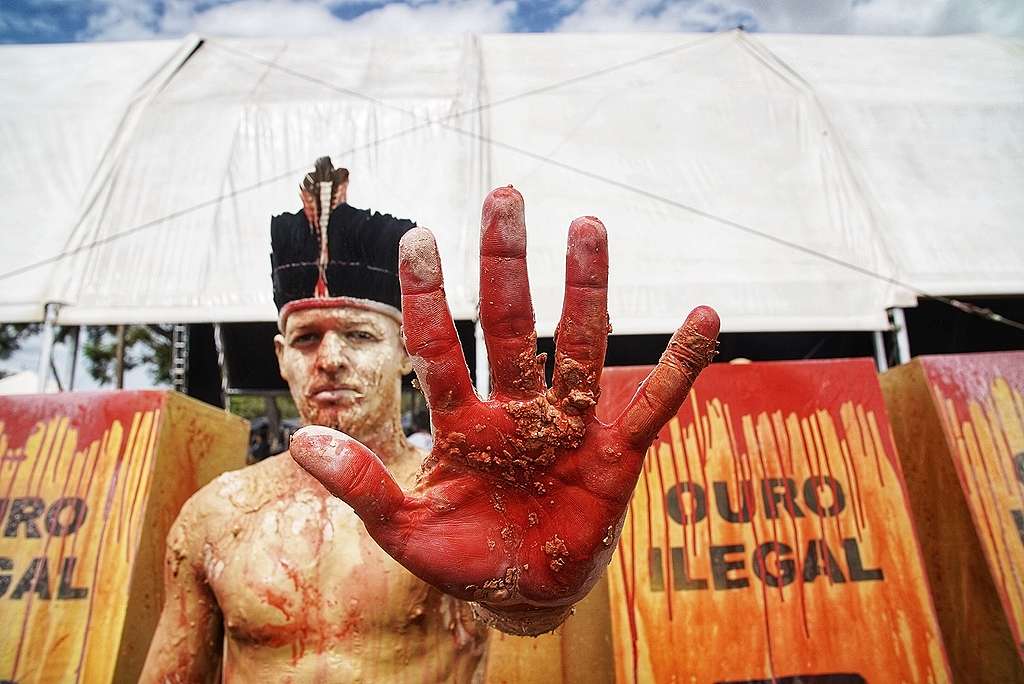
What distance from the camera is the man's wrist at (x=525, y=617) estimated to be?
1245 millimetres

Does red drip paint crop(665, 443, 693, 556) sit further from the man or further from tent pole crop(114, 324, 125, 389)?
tent pole crop(114, 324, 125, 389)

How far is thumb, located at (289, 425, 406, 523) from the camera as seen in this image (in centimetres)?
101

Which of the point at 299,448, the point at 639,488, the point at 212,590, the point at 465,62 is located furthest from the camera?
the point at 465,62

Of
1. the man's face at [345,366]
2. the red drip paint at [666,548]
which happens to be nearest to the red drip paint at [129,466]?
the man's face at [345,366]

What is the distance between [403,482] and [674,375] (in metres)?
0.93

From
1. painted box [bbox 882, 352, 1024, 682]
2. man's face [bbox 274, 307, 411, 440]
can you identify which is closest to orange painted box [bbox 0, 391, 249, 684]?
man's face [bbox 274, 307, 411, 440]

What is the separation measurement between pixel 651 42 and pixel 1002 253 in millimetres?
4692

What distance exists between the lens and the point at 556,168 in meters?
6.20

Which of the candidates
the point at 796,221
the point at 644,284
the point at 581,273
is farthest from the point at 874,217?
the point at 581,273

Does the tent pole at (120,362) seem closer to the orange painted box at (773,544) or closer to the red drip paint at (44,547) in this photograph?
the red drip paint at (44,547)

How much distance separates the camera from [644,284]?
18.9ft

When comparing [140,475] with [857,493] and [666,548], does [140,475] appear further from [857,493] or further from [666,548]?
[857,493]

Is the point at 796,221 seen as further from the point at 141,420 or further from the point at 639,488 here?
the point at 141,420

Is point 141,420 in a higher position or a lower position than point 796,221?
lower
